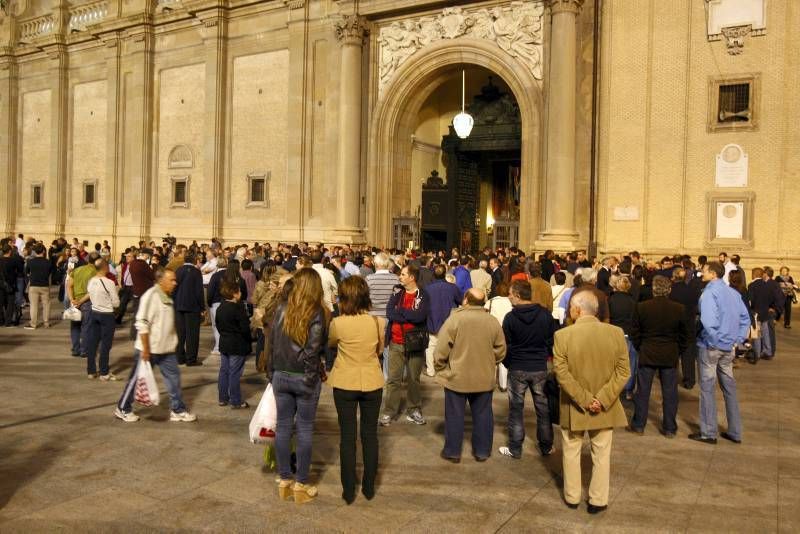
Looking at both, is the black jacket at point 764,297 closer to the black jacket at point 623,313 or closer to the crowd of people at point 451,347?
the crowd of people at point 451,347

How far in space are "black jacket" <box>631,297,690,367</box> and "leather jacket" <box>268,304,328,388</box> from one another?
406cm

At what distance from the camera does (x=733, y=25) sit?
787 inches

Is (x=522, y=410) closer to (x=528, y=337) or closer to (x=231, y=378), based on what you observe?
(x=528, y=337)

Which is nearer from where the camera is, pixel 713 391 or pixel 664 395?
pixel 713 391

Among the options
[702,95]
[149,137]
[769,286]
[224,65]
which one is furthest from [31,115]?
[769,286]

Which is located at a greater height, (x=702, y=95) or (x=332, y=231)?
(x=702, y=95)

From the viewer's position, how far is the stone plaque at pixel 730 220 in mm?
20016

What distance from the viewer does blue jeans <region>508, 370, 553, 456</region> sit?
7672 mm

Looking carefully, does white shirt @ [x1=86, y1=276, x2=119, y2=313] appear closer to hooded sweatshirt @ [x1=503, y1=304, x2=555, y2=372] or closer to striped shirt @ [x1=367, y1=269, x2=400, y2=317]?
striped shirt @ [x1=367, y1=269, x2=400, y2=317]

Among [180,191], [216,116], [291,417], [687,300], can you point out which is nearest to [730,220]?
[687,300]

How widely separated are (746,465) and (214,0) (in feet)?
88.8

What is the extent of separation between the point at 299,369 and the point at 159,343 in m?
3.14

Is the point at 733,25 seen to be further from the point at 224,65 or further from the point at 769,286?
the point at 224,65

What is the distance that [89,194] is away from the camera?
35188mm
